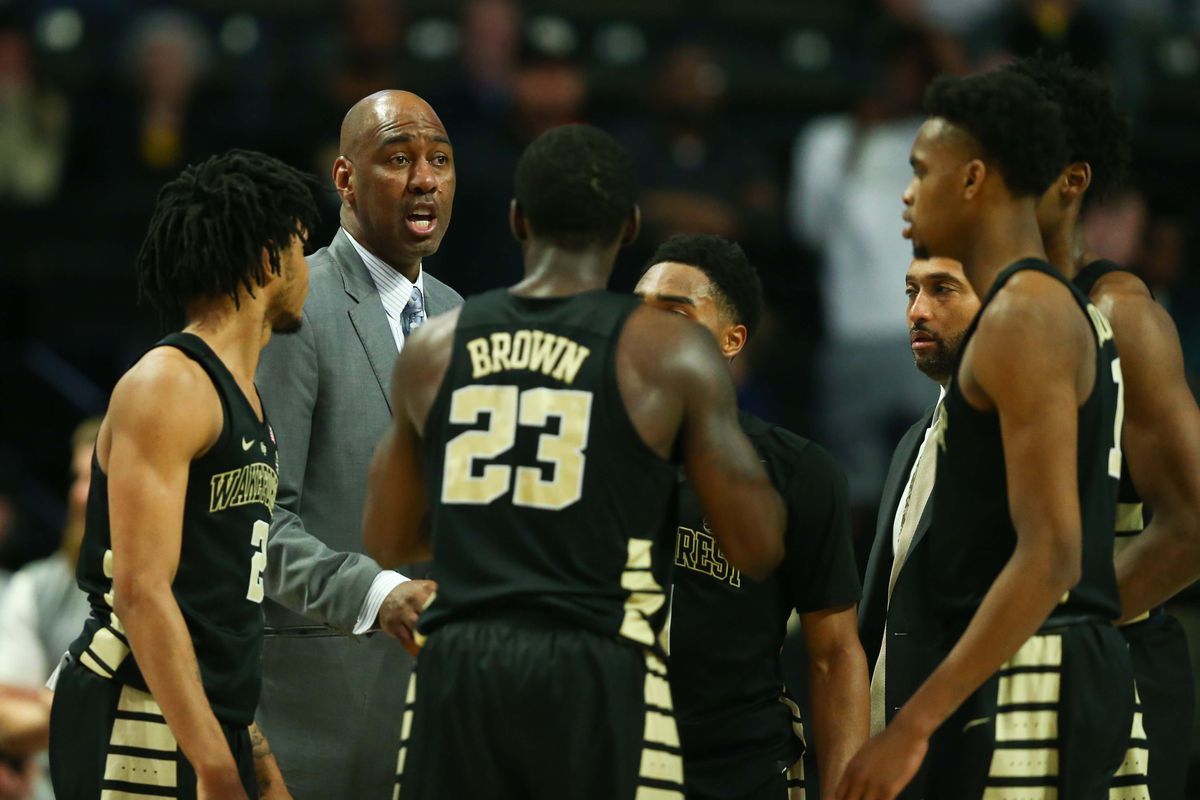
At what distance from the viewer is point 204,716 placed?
11.2ft

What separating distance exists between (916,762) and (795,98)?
7.68m

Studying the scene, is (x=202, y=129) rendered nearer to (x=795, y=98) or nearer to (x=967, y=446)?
(x=795, y=98)

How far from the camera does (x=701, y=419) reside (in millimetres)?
3105

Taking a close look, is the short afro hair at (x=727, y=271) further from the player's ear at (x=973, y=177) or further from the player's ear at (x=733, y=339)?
the player's ear at (x=973, y=177)

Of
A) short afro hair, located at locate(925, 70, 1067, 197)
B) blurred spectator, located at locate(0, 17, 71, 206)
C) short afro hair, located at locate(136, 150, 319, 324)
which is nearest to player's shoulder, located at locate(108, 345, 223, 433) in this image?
short afro hair, located at locate(136, 150, 319, 324)

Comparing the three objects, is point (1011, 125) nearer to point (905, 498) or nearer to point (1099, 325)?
point (1099, 325)

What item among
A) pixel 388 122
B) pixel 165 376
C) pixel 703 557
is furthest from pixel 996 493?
pixel 388 122

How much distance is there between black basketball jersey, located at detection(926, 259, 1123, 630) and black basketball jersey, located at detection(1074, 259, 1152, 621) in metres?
0.47

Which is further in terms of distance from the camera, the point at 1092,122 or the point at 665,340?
the point at 1092,122

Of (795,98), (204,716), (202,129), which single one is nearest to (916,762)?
(204,716)

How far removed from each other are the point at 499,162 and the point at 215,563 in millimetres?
5472

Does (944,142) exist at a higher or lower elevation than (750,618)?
higher

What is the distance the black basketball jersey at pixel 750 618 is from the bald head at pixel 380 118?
4.58 feet

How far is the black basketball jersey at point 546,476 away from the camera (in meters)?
3.08
